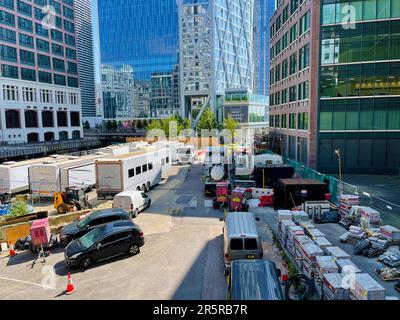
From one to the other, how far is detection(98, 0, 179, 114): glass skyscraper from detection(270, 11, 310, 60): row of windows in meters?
77.1

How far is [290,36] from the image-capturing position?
44.0 meters

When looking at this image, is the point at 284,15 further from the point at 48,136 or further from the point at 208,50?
the point at 208,50

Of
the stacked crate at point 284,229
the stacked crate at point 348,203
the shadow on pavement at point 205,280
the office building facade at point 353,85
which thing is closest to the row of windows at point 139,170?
the shadow on pavement at point 205,280

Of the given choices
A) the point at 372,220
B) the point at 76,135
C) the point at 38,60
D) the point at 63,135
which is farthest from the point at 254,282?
the point at 76,135

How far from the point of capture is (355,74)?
1297 inches

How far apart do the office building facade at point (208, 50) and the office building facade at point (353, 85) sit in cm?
7208

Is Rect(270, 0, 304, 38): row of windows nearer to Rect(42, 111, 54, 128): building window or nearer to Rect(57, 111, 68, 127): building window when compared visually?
Rect(42, 111, 54, 128): building window

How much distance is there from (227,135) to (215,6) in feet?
199

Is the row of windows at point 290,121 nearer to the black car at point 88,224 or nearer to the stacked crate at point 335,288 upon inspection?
the black car at point 88,224

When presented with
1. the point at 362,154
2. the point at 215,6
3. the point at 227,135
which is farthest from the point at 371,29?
the point at 215,6

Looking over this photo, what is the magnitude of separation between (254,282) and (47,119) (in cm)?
7881

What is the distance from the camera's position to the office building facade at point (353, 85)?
3194 centimetres

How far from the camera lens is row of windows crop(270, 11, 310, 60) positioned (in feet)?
121
